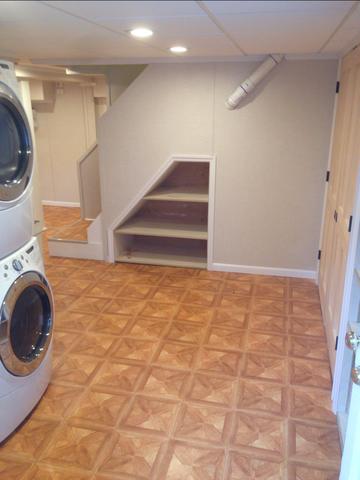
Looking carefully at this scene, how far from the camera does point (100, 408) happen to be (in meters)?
2.20

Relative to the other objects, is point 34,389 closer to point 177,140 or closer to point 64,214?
point 177,140

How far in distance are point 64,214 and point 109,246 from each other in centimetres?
221

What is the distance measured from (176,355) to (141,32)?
189 cm

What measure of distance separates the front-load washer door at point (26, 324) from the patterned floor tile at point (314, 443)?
52.2 inches

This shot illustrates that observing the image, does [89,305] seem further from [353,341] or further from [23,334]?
[353,341]

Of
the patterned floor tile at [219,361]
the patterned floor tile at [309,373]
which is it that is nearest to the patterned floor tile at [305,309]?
the patterned floor tile at [309,373]

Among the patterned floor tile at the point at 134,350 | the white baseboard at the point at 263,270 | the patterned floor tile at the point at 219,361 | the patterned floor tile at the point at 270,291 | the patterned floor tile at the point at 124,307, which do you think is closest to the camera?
the patterned floor tile at the point at 219,361

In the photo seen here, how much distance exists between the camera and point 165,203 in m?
4.50

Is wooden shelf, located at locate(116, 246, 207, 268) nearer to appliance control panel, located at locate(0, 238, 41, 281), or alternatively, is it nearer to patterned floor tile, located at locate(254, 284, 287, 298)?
patterned floor tile, located at locate(254, 284, 287, 298)

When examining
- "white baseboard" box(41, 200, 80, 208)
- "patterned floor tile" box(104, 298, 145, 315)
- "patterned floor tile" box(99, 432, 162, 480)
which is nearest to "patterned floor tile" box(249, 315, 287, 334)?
"patterned floor tile" box(104, 298, 145, 315)

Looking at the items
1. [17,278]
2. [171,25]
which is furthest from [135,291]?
[171,25]

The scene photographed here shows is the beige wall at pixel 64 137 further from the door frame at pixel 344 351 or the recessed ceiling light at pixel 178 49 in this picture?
the door frame at pixel 344 351

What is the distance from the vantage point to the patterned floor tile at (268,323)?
299 centimetres

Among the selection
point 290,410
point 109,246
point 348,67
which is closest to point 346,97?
point 348,67
